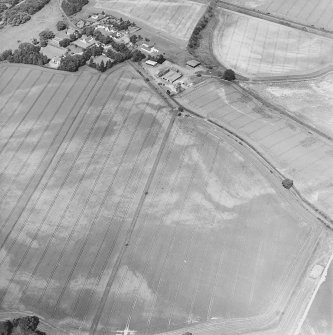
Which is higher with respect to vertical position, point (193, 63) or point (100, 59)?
point (193, 63)

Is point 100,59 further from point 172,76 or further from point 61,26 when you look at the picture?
point 61,26

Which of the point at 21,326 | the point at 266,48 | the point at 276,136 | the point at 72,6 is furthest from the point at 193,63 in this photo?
the point at 21,326

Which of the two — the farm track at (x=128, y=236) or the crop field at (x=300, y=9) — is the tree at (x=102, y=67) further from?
the crop field at (x=300, y=9)

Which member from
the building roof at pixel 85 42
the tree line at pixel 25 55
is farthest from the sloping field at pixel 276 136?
the tree line at pixel 25 55

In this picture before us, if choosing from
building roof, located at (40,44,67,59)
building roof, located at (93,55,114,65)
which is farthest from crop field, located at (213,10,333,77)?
building roof, located at (40,44,67,59)

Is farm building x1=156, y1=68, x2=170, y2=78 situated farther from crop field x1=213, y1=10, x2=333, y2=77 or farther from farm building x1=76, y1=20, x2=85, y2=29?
farm building x1=76, y1=20, x2=85, y2=29
